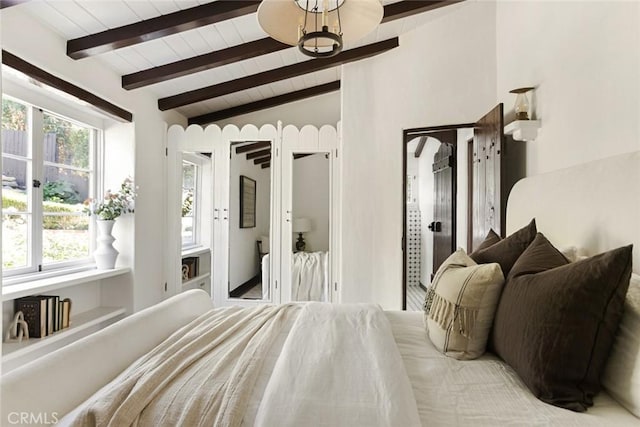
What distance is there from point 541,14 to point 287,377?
2512 mm

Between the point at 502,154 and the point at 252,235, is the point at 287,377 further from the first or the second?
the point at 252,235

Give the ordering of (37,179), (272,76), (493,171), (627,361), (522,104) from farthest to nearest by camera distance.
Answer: (272,76)
(493,171)
(37,179)
(522,104)
(627,361)

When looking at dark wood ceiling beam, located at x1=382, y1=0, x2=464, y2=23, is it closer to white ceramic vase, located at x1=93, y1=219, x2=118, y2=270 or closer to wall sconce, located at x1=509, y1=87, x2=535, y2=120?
wall sconce, located at x1=509, y1=87, x2=535, y2=120

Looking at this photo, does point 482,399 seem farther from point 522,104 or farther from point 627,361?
point 522,104

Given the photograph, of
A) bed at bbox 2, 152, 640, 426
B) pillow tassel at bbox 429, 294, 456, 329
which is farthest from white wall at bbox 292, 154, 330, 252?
pillow tassel at bbox 429, 294, 456, 329

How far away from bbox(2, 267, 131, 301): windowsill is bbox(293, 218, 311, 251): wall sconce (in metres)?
1.70

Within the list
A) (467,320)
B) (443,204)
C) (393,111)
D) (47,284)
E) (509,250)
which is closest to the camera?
(467,320)

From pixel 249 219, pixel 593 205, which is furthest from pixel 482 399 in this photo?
pixel 249 219

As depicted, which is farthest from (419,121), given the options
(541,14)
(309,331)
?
(309,331)

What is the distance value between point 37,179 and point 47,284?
739mm

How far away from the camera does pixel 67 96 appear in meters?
2.41

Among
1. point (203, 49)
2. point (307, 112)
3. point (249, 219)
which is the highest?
point (203, 49)

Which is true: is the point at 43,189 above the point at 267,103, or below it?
below

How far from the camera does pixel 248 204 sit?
3742 millimetres
